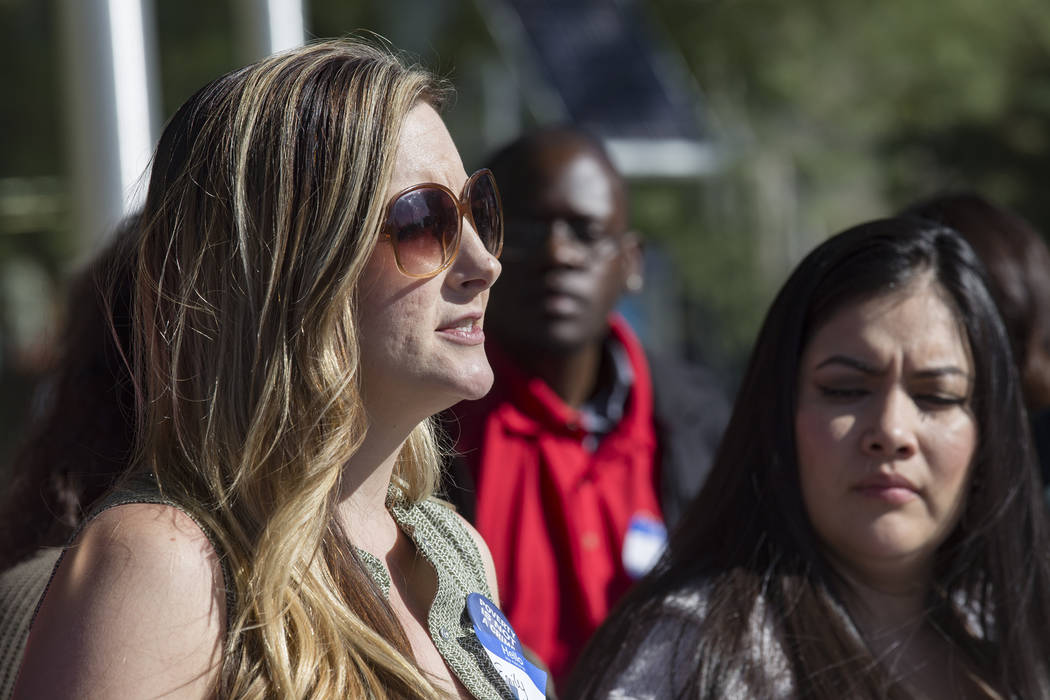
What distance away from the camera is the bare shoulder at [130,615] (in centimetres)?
129

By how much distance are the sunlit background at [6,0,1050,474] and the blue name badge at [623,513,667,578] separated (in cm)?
159

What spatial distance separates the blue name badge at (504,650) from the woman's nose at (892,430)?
0.81 meters

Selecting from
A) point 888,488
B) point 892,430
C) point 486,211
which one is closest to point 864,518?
point 888,488

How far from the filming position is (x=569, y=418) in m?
3.51

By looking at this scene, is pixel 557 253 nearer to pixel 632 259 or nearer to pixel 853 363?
pixel 632 259

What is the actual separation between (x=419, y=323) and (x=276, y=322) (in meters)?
0.19

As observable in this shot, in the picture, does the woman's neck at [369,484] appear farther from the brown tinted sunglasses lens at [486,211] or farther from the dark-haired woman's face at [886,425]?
the dark-haired woman's face at [886,425]

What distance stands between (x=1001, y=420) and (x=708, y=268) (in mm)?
11435

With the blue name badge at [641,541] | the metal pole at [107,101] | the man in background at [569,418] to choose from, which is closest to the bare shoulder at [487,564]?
the man in background at [569,418]

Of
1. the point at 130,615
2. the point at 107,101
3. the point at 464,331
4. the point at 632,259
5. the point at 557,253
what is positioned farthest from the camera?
the point at 107,101

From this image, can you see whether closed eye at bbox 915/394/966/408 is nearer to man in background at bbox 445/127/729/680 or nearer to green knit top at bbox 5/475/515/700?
green knit top at bbox 5/475/515/700

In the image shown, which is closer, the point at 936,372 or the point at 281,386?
the point at 281,386

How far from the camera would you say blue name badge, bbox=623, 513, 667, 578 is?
129 inches

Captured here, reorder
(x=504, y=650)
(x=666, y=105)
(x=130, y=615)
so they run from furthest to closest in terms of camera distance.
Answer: (x=666, y=105)
(x=504, y=650)
(x=130, y=615)
